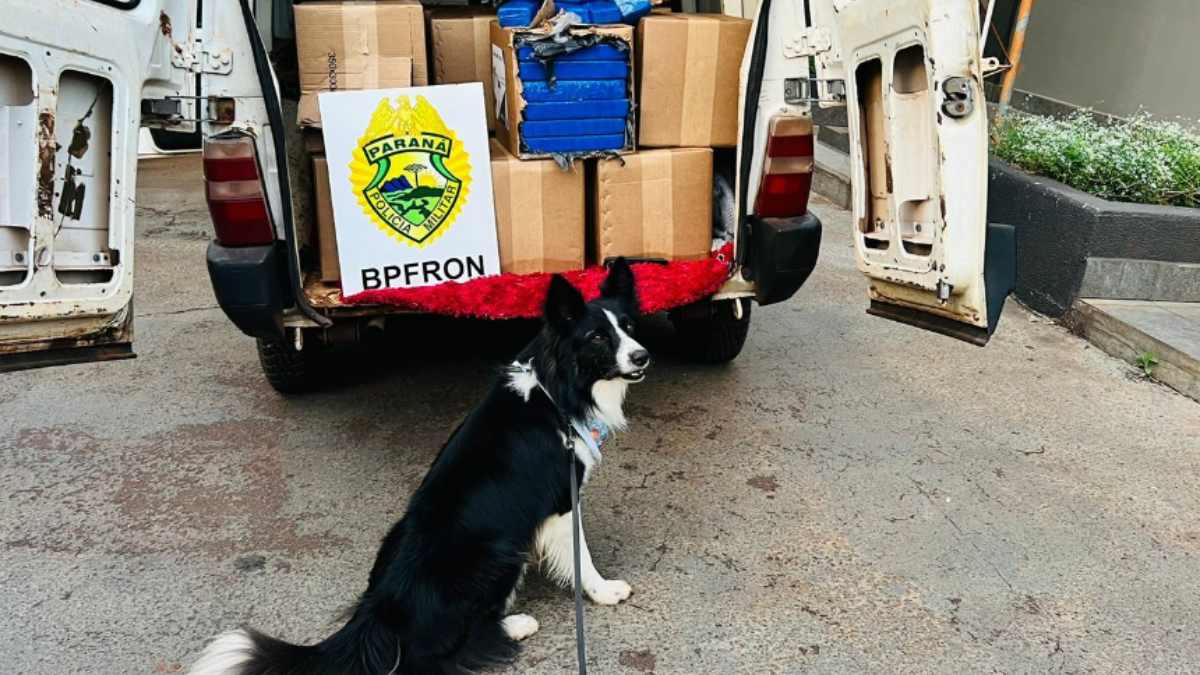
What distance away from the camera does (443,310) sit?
3.39 meters

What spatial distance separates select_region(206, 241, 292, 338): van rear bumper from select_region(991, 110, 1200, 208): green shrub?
4442 mm

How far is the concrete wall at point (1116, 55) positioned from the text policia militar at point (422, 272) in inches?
251

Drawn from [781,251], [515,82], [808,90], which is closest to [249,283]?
[515,82]

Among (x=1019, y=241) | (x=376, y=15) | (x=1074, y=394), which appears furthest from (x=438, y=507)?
(x=1019, y=241)

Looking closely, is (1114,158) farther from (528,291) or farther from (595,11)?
(528,291)

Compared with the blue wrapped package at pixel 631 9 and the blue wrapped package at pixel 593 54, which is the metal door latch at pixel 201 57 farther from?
the blue wrapped package at pixel 631 9

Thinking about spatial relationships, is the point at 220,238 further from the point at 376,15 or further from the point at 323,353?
the point at 323,353

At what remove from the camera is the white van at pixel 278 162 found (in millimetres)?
2543

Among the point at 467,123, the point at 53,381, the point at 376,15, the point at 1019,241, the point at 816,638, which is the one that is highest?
the point at 376,15

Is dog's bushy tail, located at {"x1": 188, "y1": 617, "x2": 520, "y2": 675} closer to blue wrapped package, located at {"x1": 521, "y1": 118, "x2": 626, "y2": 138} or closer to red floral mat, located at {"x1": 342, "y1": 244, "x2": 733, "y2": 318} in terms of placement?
red floral mat, located at {"x1": 342, "y1": 244, "x2": 733, "y2": 318}

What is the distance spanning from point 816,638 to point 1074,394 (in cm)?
238

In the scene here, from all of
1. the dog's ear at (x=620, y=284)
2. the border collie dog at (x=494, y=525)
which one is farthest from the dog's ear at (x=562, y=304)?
the dog's ear at (x=620, y=284)

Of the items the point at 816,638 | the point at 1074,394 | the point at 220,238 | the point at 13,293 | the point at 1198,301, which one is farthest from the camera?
the point at 1198,301

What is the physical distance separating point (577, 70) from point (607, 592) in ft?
6.18
